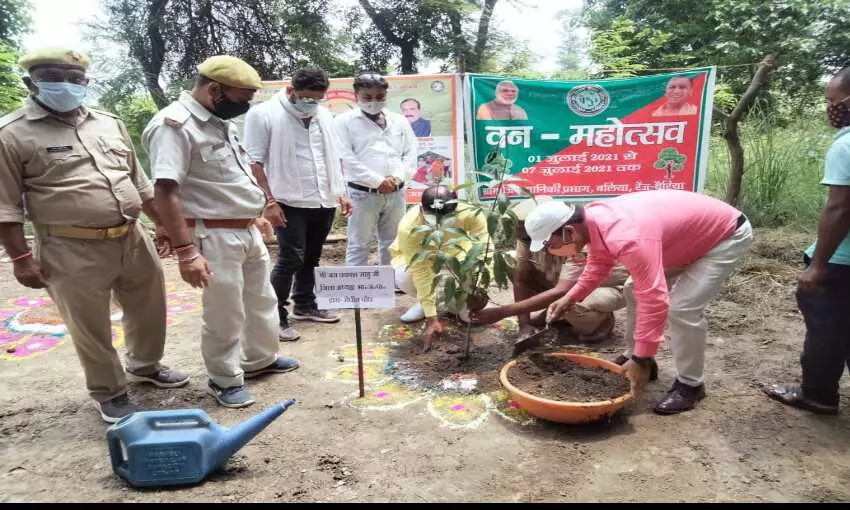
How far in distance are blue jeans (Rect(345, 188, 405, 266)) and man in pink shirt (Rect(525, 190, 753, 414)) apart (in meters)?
1.88

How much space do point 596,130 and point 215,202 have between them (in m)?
3.76

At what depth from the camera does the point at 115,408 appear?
2592mm

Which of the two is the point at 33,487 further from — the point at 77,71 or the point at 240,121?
the point at 240,121

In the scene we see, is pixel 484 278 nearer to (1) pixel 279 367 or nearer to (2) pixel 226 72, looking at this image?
(1) pixel 279 367

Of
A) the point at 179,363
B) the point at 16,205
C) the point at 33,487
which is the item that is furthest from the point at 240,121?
the point at 33,487

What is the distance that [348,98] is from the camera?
221 inches

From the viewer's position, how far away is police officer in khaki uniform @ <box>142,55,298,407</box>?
93.7 inches

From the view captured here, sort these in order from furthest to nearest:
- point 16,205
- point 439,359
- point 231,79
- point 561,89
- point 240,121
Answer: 1. point 240,121
2. point 561,89
3. point 439,359
4. point 231,79
5. point 16,205

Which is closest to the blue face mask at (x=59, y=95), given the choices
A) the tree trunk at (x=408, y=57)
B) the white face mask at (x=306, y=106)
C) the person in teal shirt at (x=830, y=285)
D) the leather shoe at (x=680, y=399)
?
the white face mask at (x=306, y=106)

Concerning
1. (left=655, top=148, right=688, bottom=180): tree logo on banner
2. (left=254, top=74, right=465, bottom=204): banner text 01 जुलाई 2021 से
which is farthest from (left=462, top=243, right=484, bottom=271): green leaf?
(left=655, top=148, right=688, bottom=180): tree logo on banner

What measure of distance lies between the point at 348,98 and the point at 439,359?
3386mm

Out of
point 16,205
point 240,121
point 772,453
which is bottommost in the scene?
point 772,453

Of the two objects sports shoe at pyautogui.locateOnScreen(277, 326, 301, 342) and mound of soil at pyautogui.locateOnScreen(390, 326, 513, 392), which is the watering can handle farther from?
sports shoe at pyautogui.locateOnScreen(277, 326, 301, 342)

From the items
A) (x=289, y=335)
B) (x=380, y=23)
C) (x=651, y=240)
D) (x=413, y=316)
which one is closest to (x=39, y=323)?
(x=289, y=335)
